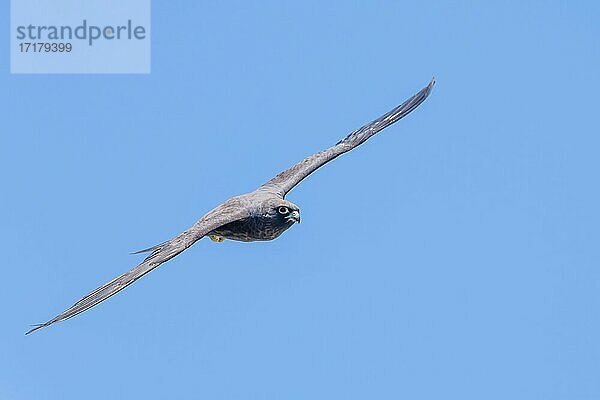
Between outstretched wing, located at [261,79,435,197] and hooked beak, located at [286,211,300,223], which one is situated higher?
outstretched wing, located at [261,79,435,197]

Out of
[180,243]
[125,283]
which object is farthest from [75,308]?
[180,243]

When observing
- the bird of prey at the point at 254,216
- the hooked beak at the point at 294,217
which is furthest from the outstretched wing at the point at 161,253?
the hooked beak at the point at 294,217

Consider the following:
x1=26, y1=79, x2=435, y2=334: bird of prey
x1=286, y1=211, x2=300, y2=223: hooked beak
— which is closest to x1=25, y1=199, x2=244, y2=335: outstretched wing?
x1=26, y1=79, x2=435, y2=334: bird of prey

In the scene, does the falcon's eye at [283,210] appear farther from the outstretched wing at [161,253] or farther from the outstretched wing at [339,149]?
the outstretched wing at [339,149]

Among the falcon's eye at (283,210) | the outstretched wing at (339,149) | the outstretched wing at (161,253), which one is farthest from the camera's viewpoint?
the outstretched wing at (339,149)

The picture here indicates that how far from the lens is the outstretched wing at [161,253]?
93.7 ft

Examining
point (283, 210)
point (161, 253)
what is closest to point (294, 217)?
point (283, 210)

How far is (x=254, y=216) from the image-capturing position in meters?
35.5

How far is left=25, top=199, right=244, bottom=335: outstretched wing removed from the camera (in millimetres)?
28562

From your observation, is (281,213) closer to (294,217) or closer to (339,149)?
(294,217)

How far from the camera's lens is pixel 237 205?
36.0 metres

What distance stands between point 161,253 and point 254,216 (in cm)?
479

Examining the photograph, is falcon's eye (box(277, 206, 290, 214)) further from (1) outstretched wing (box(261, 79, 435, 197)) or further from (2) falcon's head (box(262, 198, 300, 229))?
(1) outstretched wing (box(261, 79, 435, 197))

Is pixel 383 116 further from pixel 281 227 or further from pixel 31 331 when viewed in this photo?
pixel 31 331
